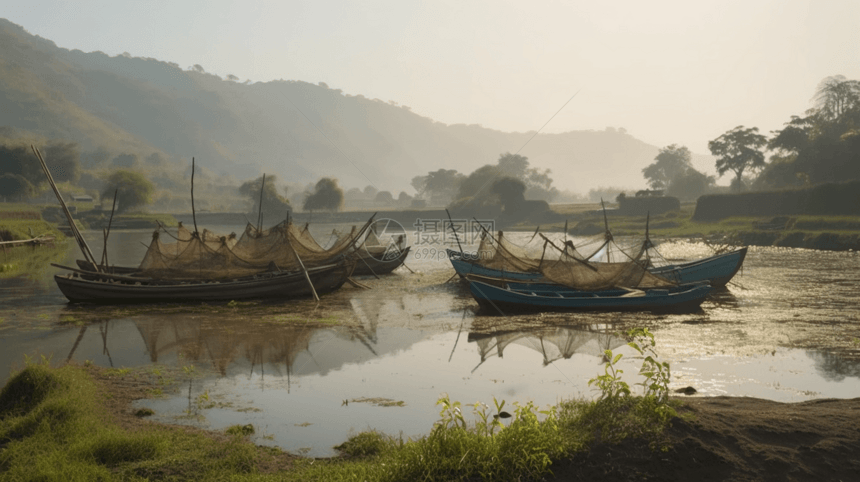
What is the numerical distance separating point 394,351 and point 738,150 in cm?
6961

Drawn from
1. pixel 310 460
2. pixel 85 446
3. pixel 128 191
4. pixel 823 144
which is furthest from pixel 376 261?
pixel 128 191

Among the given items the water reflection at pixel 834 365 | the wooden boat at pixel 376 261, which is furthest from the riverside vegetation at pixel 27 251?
the water reflection at pixel 834 365

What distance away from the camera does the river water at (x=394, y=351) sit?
348 inches

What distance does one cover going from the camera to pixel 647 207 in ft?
217

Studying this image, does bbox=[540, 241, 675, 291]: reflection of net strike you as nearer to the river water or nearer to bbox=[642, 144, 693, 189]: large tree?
the river water

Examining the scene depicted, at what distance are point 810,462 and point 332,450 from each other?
518cm

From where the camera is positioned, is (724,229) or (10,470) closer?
(10,470)

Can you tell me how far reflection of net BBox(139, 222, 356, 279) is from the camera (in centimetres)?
1941

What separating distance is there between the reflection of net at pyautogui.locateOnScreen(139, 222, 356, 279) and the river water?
5.79 ft

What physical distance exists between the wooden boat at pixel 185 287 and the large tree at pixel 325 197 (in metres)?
73.4

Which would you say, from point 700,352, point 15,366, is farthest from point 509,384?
point 15,366

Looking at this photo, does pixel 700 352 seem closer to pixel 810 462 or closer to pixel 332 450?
pixel 810 462

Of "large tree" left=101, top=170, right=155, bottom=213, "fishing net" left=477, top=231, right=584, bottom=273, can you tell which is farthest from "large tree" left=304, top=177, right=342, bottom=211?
"fishing net" left=477, top=231, right=584, bottom=273

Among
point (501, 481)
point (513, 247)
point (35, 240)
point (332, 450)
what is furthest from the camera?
point (35, 240)
